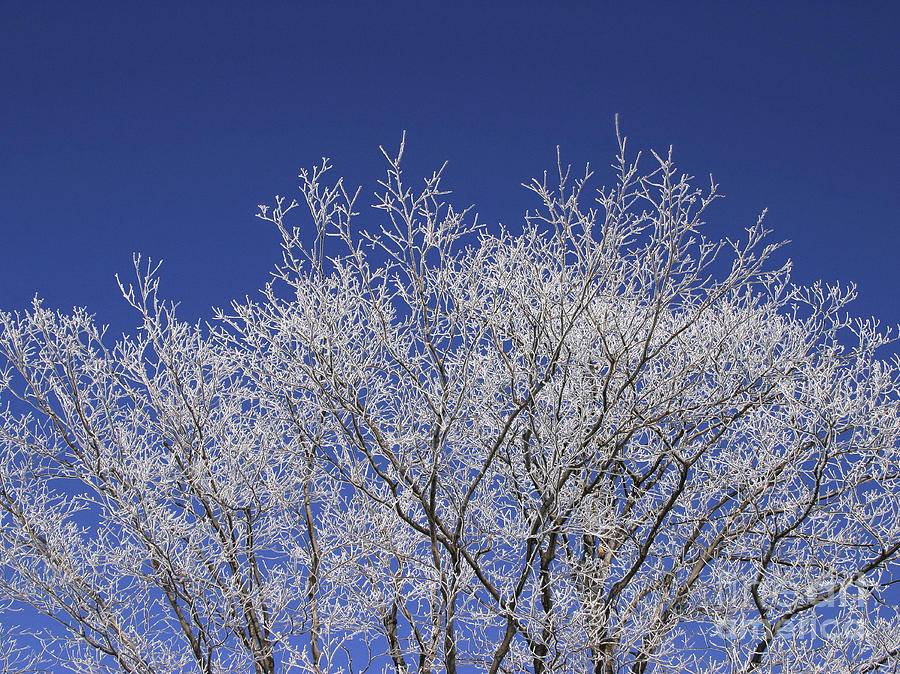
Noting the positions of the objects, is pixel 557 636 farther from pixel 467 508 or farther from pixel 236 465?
pixel 236 465

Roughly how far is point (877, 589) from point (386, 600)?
3766 mm

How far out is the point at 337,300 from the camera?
212 inches

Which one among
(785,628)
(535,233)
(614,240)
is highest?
(535,233)

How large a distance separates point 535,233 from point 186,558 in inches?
150

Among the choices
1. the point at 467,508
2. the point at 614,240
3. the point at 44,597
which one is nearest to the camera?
the point at 614,240

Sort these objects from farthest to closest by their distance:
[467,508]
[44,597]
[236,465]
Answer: [236,465] < [44,597] < [467,508]

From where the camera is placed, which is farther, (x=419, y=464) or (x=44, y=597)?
(x=44, y=597)

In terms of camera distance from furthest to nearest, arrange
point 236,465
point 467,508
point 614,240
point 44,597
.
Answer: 1. point 236,465
2. point 44,597
3. point 467,508
4. point 614,240

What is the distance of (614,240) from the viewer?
4.89m

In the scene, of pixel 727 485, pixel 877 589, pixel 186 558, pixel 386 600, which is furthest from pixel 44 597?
pixel 877 589

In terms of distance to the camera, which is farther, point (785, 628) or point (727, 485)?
point (727, 485)

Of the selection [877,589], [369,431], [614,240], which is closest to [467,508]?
[369,431]

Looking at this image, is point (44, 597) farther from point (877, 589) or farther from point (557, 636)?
point (877, 589)

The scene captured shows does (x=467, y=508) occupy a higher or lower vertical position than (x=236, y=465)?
lower
